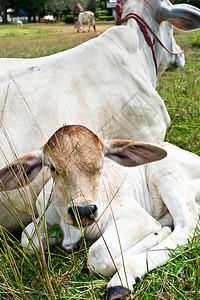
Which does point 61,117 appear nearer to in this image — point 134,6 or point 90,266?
point 90,266

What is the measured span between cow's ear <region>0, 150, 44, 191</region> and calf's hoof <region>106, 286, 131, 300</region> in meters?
0.87

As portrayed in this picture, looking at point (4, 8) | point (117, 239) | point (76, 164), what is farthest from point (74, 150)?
point (4, 8)

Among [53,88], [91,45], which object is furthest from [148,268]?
[91,45]

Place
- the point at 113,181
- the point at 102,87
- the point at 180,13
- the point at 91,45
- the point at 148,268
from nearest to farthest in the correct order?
the point at 148,268, the point at 113,181, the point at 102,87, the point at 91,45, the point at 180,13

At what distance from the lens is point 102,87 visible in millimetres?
4152

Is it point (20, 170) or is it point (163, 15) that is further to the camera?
point (163, 15)

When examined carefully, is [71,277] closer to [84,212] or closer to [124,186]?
[84,212]

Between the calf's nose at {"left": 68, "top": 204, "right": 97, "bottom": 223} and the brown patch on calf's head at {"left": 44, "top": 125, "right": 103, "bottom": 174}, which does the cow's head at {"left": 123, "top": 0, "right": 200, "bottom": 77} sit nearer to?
the brown patch on calf's head at {"left": 44, "top": 125, "right": 103, "bottom": 174}

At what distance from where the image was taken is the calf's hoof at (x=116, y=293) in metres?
2.51

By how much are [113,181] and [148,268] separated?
0.92 metres

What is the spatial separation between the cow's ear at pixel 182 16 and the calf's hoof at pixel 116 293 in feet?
11.8

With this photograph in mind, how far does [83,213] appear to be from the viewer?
8.30ft

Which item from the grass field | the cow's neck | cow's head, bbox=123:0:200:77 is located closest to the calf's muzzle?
the grass field

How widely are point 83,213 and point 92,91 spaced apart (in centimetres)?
177
